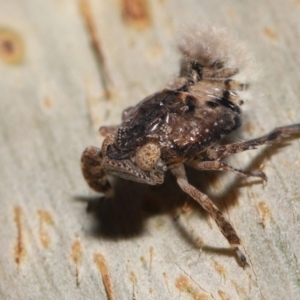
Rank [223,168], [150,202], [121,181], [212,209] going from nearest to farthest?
[212,209]
[223,168]
[150,202]
[121,181]

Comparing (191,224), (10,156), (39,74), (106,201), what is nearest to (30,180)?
(10,156)

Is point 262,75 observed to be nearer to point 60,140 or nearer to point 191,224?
point 191,224

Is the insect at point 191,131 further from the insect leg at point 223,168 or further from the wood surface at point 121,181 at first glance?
the wood surface at point 121,181

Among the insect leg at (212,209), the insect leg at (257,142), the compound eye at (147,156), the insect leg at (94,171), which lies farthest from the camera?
the insect leg at (94,171)

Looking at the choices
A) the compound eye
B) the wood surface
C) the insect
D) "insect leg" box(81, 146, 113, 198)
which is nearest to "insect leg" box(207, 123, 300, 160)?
the insect

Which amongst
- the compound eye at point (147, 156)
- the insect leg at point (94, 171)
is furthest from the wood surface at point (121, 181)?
the compound eye at point (147, 156)

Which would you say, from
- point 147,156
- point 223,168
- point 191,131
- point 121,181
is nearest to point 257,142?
point 223,168

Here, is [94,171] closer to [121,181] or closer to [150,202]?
[121,181]
